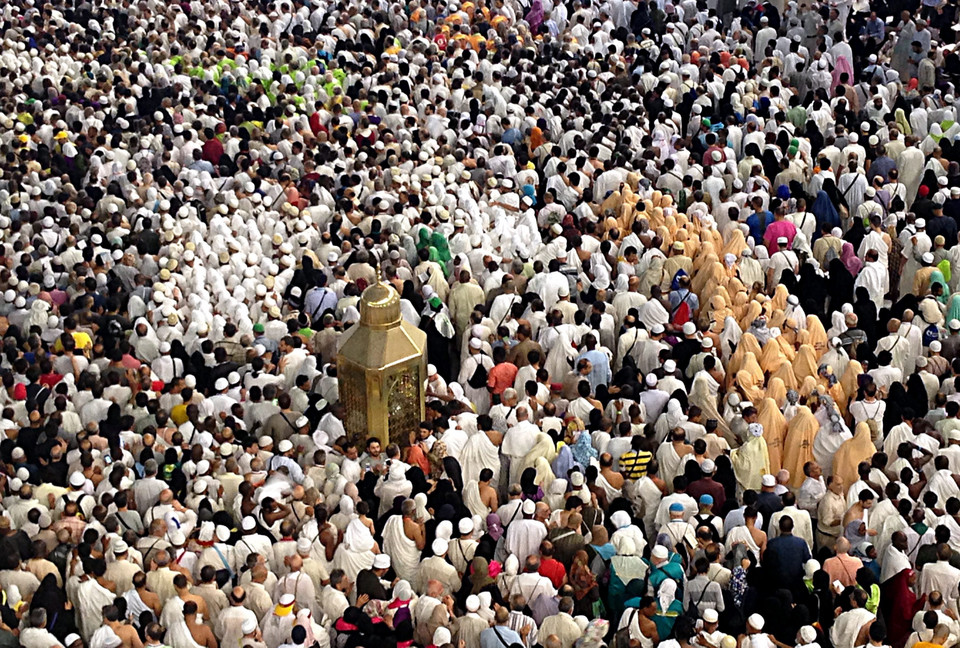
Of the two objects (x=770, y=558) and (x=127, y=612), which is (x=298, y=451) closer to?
(x=127, y=612)

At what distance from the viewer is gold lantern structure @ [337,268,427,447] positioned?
14.9 meters

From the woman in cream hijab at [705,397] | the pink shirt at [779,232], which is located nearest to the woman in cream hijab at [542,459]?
the woman in cream hijab at [705,397]

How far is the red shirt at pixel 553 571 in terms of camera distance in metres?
13.0

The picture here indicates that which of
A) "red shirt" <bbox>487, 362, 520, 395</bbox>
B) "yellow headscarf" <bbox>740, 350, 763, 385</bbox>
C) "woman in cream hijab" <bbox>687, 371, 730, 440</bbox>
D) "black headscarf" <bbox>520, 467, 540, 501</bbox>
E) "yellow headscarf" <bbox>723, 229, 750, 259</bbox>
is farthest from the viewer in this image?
"yellow headscarf" <bbox>723, 229, 750, 259</bbox>

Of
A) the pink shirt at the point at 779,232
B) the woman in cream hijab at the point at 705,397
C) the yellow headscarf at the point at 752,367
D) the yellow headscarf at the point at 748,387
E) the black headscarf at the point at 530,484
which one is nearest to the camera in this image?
the black headscarf at the point at 530,484

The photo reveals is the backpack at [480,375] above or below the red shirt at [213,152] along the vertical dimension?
below

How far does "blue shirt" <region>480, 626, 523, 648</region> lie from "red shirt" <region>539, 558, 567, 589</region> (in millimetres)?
935

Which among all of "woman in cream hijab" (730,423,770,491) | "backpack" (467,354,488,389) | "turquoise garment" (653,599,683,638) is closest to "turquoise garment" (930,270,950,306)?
"woman in cream hijab" (730,423,770,491)

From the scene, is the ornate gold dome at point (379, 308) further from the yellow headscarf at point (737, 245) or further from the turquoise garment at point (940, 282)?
the turquoise garment at point (940, 282)

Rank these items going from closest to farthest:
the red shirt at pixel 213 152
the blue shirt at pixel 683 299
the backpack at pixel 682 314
→ the backpack at pixel 682 314 → the blue shirt at pixel 683 299 → the red shirt at pixel 213 152

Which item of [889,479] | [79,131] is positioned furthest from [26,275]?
[889,479]

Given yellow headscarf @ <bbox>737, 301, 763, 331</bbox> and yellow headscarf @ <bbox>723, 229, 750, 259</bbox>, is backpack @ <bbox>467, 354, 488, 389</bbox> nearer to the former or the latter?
yellow headscarf @ <bbox>737, 301, 763, 331</bbox>

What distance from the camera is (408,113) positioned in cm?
2202

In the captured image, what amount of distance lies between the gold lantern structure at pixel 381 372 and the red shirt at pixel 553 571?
2510 millimetres
